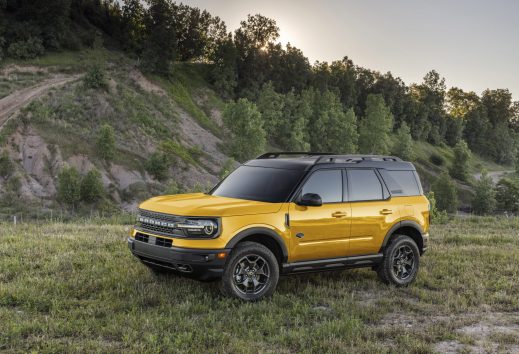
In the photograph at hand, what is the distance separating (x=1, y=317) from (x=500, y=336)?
5907 millimetres

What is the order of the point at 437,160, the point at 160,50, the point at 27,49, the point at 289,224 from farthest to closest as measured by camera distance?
1. the point at 437,160
2. the point at 160,50
3. the point at 27,49
4. the point at 289,224

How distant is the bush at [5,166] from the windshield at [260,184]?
34656 mm

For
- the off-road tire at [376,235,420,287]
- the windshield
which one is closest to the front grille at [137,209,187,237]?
the windshield

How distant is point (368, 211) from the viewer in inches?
353

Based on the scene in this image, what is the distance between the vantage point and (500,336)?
664 centimetres

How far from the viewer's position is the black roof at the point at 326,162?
8.74 m

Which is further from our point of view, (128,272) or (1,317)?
(128,272)

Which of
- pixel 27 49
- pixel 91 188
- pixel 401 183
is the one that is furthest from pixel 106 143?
pixel 401 183

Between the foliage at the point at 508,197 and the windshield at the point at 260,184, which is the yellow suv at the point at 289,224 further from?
the foliage at the point at 508,197

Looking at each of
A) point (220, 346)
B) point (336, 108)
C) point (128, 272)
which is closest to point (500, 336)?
point (220, 346)

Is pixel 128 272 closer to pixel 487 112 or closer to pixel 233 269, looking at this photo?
pixel 233 269

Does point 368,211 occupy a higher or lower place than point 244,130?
lower

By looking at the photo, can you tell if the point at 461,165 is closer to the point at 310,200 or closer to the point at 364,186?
the point at 364,186

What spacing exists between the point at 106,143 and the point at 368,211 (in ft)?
129
